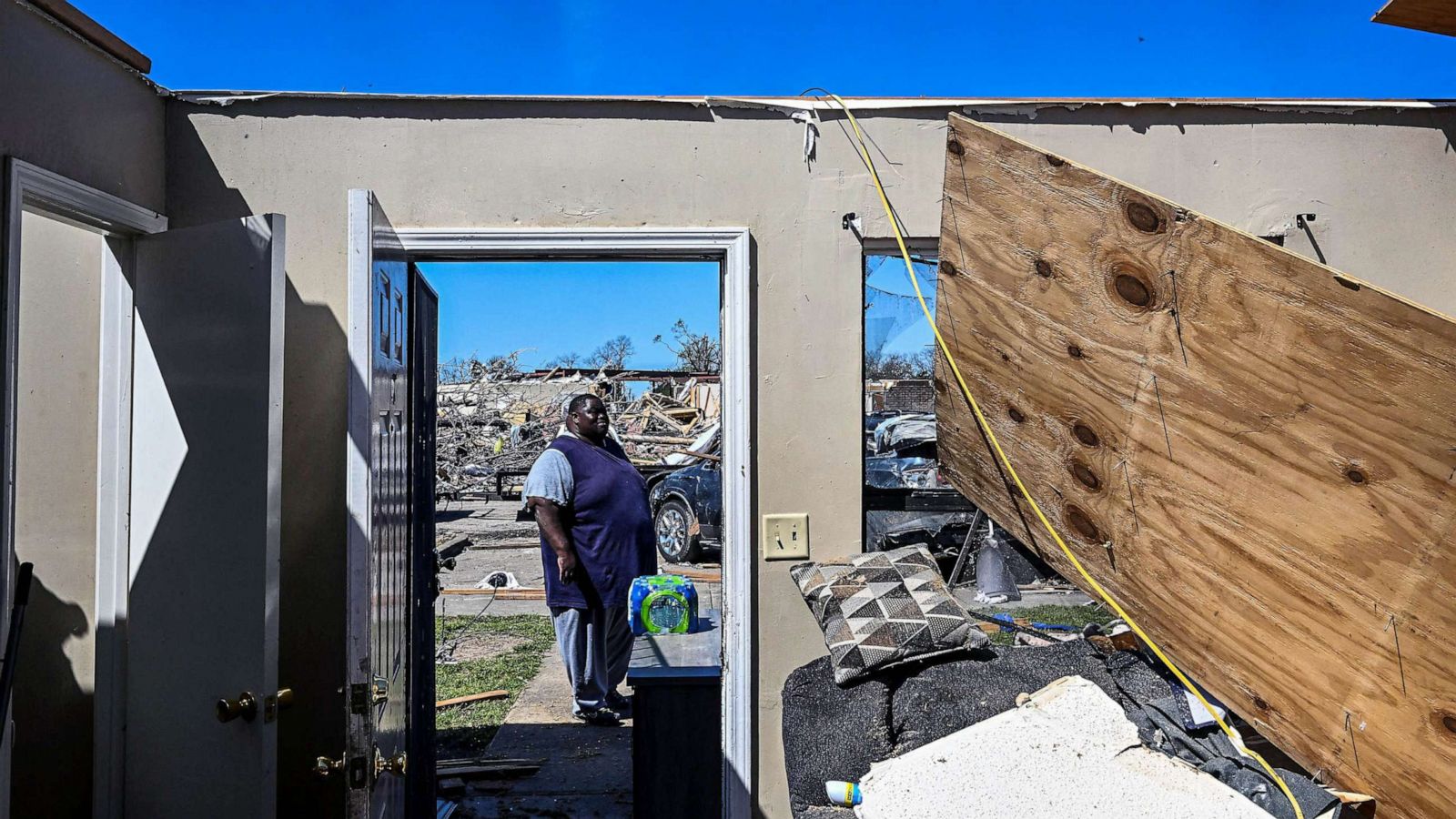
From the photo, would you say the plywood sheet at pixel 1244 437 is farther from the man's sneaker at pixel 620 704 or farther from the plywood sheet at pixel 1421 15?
the man's sneaker at pixel 620 704

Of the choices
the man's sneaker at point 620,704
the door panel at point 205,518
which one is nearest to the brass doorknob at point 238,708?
Result: the door panel at point 205,518

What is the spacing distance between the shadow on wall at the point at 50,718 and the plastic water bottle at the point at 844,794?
7.15 ft

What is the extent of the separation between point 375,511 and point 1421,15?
302 centimetres

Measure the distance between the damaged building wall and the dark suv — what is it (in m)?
5.96

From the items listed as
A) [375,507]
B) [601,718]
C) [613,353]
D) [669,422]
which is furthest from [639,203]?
[613,353]

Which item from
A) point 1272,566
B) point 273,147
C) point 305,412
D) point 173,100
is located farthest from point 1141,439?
point 173,100

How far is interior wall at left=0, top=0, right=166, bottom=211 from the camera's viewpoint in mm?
2170

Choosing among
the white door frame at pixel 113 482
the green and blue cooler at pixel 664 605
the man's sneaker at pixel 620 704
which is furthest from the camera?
the man's sneaker at pixel 620 704

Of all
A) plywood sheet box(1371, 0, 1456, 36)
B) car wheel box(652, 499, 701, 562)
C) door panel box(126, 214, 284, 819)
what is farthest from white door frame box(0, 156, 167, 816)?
car wheel box(652, 499, 701, 562)

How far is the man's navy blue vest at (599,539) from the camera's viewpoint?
4.95m

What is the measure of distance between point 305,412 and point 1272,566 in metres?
2.65

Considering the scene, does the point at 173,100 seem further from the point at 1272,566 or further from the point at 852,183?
the point at 1272,566

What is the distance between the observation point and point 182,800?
8.27 ft

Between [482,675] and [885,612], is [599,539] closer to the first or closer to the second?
[482,675]
